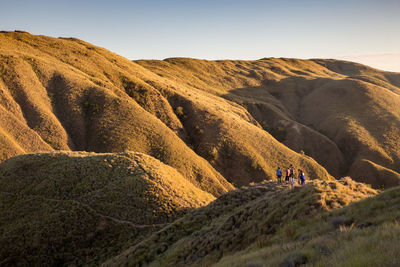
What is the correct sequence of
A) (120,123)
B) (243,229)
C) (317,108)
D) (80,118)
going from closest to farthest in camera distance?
(243,229), (120,123), (80,118), (317,108)

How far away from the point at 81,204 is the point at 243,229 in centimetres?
1961

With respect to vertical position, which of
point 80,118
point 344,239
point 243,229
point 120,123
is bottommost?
point 243,229

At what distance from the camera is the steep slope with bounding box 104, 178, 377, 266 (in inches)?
512

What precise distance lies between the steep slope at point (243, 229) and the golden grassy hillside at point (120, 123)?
26.6 meters

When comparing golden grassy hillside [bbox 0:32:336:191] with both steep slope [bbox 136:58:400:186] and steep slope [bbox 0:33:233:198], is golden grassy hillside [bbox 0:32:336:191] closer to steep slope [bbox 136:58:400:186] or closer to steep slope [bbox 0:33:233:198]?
steep slope [bbox 0:33:233:198]

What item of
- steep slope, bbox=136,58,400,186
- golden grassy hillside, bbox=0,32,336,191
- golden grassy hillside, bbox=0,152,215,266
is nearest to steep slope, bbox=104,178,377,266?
golden grassy hillside, bbox=0,152,215,266

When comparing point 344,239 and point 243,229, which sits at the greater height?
point 344,239

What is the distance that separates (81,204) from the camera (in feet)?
87.7

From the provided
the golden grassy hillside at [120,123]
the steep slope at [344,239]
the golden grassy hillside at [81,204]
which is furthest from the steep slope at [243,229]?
the golden grassy hillside at [120,123]

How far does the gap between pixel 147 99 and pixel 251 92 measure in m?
68.6

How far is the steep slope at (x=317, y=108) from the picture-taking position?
7225 centimetres

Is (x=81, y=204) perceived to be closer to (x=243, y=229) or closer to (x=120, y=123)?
(x=243, y=229)

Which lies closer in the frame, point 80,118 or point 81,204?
point 81,204

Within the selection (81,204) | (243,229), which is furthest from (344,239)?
(81,204)
